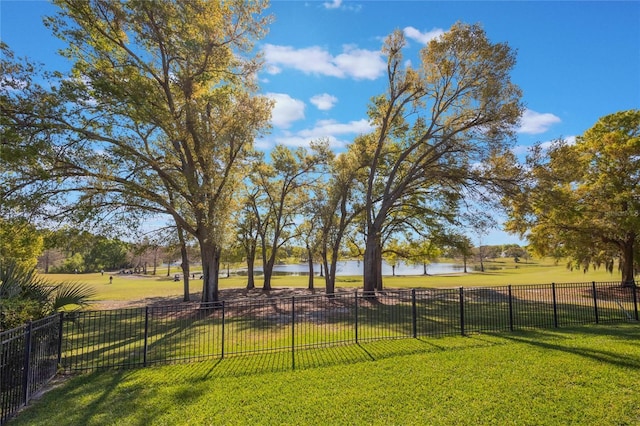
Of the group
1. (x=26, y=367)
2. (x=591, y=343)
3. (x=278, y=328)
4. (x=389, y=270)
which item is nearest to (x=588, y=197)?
(x=591, y=343)

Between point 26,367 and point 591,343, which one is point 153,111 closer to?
point 26,367

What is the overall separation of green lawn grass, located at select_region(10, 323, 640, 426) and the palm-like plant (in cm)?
152

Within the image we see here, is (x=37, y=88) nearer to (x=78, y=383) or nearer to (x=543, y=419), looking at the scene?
(x=78, y=383)

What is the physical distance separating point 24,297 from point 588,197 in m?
28.6

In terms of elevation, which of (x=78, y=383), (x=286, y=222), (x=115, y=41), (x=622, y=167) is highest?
(x=115, y=41)

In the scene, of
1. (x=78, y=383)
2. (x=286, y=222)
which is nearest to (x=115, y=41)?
(x=78, y=383)

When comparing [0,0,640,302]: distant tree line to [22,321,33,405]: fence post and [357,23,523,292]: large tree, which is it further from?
[22,321,33,405]: fence post

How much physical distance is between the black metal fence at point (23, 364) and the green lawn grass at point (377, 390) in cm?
30

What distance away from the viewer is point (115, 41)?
1389cm

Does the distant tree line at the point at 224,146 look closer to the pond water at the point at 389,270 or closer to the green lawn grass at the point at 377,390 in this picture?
the green lawn grass at the point at 377,390

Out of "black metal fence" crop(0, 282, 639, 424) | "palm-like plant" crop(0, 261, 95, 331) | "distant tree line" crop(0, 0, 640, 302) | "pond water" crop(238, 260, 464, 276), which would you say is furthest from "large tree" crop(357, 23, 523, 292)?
"pond water" crop(238, 260, 464, 276)

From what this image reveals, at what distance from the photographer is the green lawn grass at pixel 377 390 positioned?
4.79 meters

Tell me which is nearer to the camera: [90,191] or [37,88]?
[37,88]

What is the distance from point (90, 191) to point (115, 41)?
6.33 m
